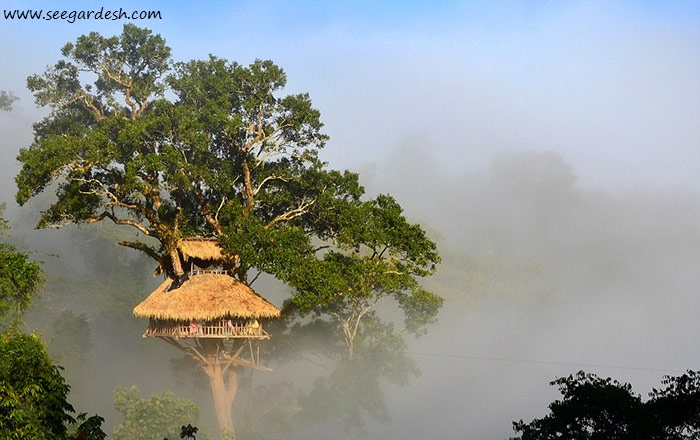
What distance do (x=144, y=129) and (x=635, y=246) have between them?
9299cm

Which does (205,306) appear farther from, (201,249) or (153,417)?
(153,417)

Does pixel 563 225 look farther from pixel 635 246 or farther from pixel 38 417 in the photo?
pixel 38 417

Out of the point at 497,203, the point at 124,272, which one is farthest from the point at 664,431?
the point at 497,203

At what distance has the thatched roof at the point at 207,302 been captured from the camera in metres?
29.8

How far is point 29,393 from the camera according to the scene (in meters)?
14.0

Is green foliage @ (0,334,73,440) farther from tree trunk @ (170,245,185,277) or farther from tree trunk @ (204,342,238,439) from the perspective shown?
tree trunk @ (204,342,238,439)

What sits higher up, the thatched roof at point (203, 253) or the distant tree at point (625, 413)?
the thatched roof at point (203, 253)

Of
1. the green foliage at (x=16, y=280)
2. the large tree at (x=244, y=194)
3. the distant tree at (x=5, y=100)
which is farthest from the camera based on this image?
the distant tree at (x=5, y=100)

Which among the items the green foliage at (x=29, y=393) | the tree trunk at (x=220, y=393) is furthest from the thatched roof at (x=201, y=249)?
the green foliage at (x=29, y=393)

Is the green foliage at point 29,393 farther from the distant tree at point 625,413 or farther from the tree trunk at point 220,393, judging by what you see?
the tree trunk at point 220,393

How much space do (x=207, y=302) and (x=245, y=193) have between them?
5842 mm

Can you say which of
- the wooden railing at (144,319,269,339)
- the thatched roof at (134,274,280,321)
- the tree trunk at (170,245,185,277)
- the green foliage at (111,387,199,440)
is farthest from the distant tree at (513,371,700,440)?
the green foliage at (111,387,199,440)

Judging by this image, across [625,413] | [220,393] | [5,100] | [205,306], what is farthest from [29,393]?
[5,100]

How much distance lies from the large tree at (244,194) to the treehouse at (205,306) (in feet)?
2.81
